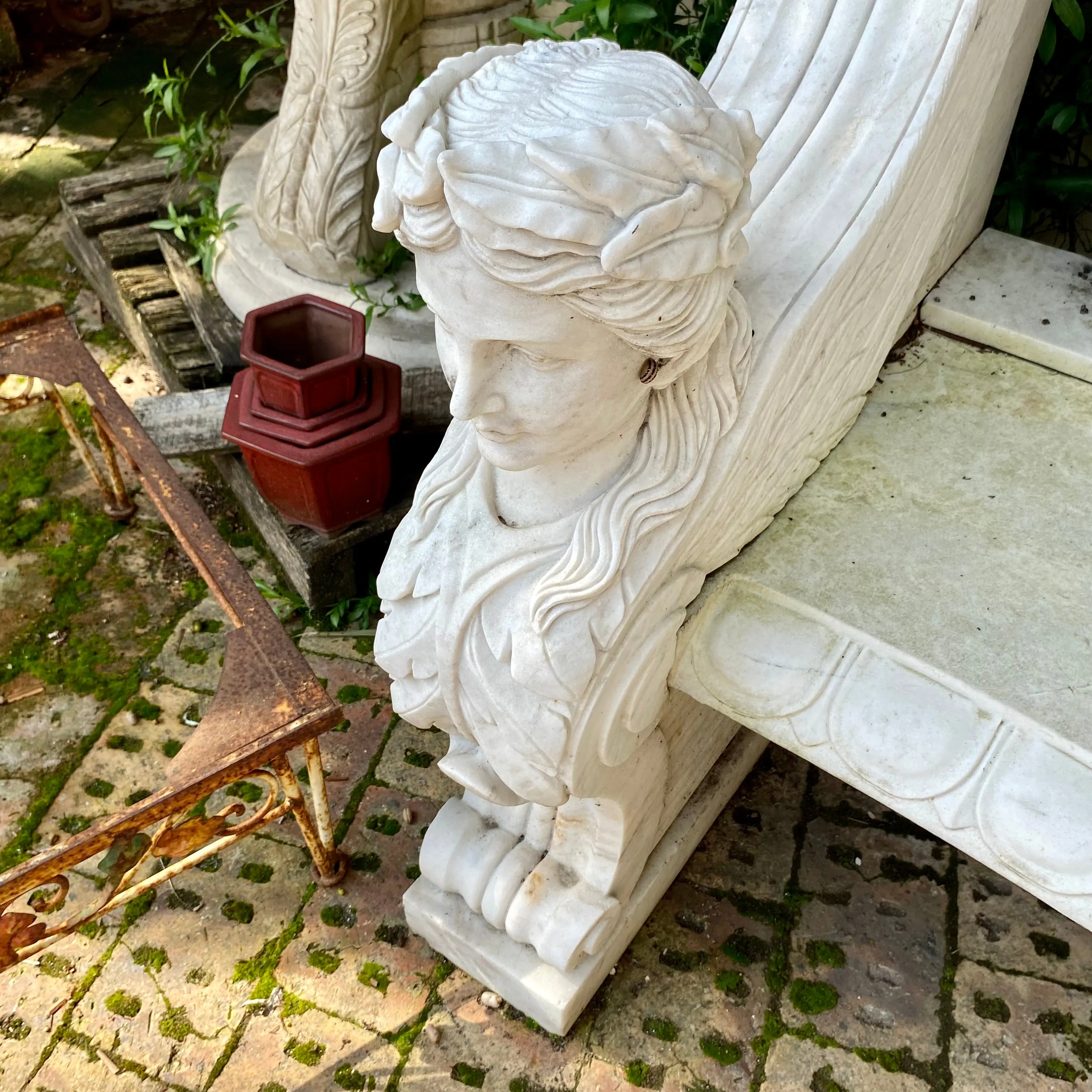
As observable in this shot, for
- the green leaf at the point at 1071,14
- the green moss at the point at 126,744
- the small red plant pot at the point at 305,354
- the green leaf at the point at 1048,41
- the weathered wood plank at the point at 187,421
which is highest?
the green leaf at the point at 1071,14

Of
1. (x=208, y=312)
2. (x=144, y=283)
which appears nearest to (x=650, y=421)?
(x=208, y=312)

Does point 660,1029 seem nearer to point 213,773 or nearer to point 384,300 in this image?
point 213,773

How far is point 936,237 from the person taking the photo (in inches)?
76.2

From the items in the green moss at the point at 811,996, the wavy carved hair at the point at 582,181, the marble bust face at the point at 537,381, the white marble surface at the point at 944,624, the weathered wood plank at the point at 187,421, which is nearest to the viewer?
the wavy carved hair at the point at 582,181

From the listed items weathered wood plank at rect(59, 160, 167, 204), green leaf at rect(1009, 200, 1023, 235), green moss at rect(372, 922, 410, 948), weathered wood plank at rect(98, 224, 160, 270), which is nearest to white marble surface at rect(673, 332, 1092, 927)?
green leaf at rect(1009, 200, 1023, 235)

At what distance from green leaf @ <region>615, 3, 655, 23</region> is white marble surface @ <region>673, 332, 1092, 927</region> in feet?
2.73

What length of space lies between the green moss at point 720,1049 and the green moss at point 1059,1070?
1.66 feet

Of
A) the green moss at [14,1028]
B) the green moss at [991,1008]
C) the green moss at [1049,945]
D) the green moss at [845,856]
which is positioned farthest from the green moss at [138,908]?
the green moss at [1049,945]

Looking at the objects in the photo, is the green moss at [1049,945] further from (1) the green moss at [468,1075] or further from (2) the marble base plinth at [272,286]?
(2) the marble base plinth at [272,286]

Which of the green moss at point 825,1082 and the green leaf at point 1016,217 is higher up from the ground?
the green leaf at point 1016,217

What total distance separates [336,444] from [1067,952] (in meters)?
1.72

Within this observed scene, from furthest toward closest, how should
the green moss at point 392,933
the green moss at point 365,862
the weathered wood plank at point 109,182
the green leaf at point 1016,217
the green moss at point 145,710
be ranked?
the weathered wood plank at point 109,182 → the green moss at point 145,710 → the green leaf at point 1016,217 → the green moss at point 365,862 → the green moss at point 392,933

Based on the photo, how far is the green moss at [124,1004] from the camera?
2021mm

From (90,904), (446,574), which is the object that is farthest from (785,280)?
(90,904)
